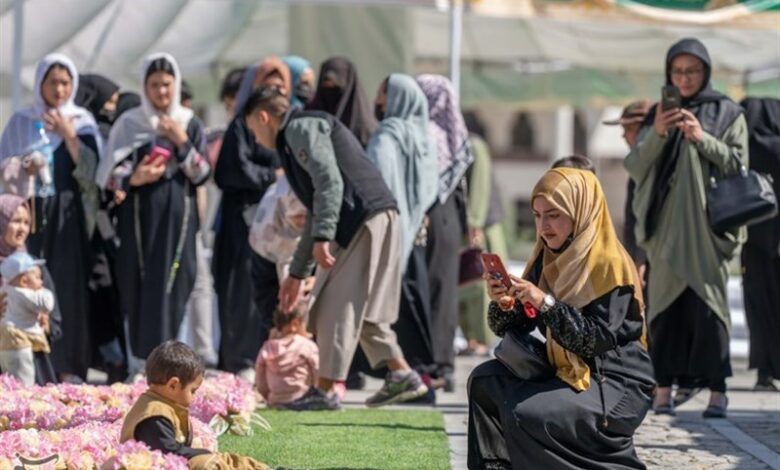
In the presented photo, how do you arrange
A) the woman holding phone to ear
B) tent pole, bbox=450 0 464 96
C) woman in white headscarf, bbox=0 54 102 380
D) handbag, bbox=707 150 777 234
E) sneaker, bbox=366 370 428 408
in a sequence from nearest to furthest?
1. sneaker, bbox=366 370 428 408
2. handbag, bbox=707 150 777 234
3. the woman holding phone to ear
4. woman in white headscarf, bbox=0 54 102 380
5. tent pole, bbox=450 0 464 96

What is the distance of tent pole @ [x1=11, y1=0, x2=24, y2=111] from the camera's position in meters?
12.1

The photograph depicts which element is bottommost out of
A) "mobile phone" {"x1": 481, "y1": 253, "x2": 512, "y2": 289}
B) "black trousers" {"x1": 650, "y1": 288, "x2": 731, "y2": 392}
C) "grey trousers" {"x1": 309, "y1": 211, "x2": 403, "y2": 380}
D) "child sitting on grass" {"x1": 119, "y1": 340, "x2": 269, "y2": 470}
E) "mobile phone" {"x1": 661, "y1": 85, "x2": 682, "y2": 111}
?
"black trousers" {"x1": 650, "y1": 288, "x2": 731, "y2": 392}

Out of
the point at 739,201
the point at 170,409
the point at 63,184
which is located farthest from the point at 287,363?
the point at 170,409

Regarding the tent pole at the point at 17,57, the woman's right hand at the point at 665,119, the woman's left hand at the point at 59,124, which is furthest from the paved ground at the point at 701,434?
the tent pole at the point at 17,57

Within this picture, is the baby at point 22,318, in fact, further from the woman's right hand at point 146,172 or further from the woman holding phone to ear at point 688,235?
the woman holding phone to ear at point 688,235

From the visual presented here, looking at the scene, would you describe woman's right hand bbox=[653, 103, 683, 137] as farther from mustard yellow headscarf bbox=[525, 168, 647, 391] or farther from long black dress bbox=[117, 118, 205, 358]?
mustard yellow headscarf bbox=[525, 168, 647, 391]

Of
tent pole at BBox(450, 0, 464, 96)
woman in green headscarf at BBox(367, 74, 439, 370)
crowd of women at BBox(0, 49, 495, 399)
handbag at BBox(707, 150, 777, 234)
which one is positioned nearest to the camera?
handbag at BBox(707, 150, 777, 234)

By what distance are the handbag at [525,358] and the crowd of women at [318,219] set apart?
0.71 feet

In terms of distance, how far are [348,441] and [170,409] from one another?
198 centimetres

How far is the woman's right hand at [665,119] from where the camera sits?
9969 mm

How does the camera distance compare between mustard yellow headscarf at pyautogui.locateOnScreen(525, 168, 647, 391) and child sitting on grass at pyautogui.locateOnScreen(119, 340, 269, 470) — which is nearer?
child sitting on grass at pyautogui.locateOnScreen(119, 340, 269, 470)

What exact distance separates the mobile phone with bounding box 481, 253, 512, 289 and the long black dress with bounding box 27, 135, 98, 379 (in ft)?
17.0

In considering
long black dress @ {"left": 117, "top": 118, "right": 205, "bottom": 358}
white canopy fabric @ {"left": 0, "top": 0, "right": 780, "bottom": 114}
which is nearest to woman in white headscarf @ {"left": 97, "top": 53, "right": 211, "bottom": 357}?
long black dress @ {"left": 117, "top": 118, "right": 205, "bottom": 358}

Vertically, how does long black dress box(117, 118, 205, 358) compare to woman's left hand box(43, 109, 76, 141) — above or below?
below
